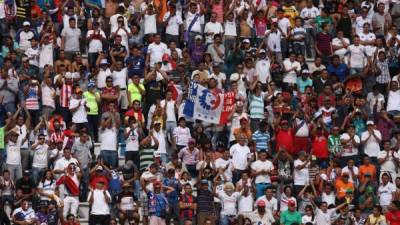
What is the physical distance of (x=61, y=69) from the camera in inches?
1810

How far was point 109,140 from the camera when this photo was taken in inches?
1746

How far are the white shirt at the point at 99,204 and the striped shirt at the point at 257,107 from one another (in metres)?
4.90

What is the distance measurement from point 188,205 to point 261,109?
13.6 ft

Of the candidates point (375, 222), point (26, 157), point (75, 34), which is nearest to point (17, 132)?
point (26, 157)

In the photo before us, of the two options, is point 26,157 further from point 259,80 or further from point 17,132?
point 259,80

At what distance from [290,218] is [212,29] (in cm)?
714

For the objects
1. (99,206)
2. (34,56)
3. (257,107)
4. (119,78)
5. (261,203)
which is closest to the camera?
(99,206)

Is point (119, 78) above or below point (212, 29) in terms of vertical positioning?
below

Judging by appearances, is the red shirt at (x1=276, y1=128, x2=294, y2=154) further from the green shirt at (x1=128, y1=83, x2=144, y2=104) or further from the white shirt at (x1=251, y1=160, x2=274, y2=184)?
the green shirt at (x1=128, y1=83, x2=144, y2=104)

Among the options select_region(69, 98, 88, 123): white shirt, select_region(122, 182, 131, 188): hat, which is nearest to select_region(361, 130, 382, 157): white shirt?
select_region(122, 182, 131, 188): hat

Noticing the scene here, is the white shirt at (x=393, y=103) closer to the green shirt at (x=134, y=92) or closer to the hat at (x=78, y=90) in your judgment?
the green shirt at (x=134, y=92)

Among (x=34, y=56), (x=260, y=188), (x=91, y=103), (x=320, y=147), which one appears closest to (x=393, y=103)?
(x=320, y=147)

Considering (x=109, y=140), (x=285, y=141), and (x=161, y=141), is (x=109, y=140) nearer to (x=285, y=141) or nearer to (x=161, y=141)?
(x=161, y=141)

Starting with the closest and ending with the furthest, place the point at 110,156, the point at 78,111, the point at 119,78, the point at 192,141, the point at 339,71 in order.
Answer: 1. the point at 110,156
2. the point at 192,141
3. the point at 78,111
4. the point at 119,78
5. the point at 339,71
